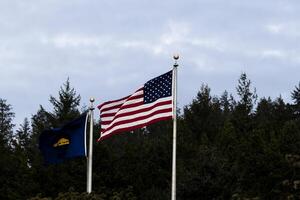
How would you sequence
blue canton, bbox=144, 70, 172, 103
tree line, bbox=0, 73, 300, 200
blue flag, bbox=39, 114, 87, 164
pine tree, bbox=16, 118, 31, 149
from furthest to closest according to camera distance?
pine tree, bbox=16, 118, 31, 149 < tree line, bbox=0, 73, 300, 200 < blue flag, bbox=39, 114, 87, 164 < blue canton, bbox=144, 70, 172, 103

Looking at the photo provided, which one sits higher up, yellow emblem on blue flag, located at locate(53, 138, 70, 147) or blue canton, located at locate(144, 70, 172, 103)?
blue canton, located at locate(144, 70, 172, 103)

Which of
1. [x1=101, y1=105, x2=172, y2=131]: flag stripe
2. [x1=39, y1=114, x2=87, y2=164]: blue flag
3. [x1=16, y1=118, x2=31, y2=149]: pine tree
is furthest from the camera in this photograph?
[x1=16, y1=118, x2=31, y2=149]: pine tree

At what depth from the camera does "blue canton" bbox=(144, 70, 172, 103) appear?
2186cm

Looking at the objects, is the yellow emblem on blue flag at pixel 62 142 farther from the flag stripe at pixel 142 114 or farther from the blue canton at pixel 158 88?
the blue canton at pixel 158 88

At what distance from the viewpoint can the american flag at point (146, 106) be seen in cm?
2161

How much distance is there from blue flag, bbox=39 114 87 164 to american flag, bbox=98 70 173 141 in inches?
129

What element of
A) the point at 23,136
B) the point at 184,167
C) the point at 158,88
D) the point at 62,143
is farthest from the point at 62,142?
the point at 23,136

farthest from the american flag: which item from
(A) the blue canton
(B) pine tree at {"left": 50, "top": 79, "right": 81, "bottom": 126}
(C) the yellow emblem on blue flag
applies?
(B) pine tree at {"left": 50, "top": 79, "right": 81, "bottom": 126}

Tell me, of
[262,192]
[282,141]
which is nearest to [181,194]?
[262,192]

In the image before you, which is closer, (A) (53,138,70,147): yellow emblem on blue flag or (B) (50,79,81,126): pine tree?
(A) (53,138,70,147): yellow emblem on blue flag

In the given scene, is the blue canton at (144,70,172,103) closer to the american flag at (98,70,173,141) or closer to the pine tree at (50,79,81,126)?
the american flag at (98,70,173,141)

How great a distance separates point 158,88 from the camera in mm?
21953

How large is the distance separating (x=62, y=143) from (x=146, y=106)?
5053 millimetres

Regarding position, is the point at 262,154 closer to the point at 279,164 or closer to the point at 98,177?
the point at 279,164
